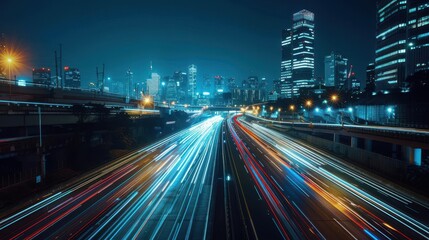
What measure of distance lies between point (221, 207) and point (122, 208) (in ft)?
23.3

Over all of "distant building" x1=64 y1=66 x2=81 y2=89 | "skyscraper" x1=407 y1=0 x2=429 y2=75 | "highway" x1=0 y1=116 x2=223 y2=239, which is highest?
"skyscraper" x1=407 y1=0 x2=429 y2=75

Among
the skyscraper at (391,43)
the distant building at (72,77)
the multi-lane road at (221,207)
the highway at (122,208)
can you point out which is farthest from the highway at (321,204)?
the distant building at (72,77)

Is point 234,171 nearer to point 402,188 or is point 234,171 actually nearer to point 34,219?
point 402,188

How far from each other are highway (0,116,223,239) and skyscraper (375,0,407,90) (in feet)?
405

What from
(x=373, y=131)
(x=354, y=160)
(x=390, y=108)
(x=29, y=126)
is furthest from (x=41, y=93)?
(x=390, y=108)

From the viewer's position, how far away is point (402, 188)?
24938mm

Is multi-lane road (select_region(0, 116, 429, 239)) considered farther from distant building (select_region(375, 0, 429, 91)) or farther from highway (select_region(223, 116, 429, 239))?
distant building (select_region(375, 0, 429, 91))

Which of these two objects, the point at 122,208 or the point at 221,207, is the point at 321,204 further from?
the point at 122,208

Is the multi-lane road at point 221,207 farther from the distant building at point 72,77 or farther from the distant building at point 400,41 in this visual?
the distant building at point 72,77

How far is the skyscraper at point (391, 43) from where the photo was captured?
4769 inches

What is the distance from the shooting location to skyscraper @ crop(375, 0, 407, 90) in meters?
121

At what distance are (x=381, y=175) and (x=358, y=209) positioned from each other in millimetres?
11513

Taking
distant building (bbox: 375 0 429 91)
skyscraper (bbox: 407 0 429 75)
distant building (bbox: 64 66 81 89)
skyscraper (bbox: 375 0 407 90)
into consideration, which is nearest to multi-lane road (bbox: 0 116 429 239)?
skyscraper (bbox: 407 0 429 75)

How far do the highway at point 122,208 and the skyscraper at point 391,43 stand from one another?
123576 millimetres
